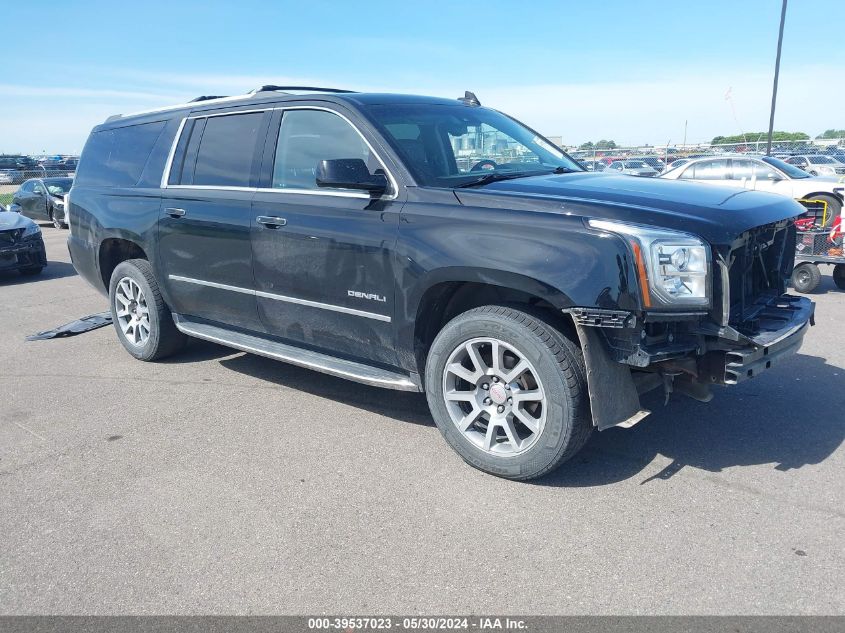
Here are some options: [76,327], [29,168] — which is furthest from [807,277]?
[29,168]

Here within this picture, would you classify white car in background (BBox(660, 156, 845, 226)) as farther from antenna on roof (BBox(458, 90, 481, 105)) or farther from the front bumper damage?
the front bumper damage

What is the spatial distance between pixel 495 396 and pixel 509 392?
9 cm

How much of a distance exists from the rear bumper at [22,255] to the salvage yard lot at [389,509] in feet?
23.5

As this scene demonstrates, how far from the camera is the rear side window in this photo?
5.83 meters

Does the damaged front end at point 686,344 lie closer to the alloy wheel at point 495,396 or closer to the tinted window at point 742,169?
the alloy wheel at point 495,396

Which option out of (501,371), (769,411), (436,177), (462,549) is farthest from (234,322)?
(769,411)

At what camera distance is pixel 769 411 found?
4621 mm

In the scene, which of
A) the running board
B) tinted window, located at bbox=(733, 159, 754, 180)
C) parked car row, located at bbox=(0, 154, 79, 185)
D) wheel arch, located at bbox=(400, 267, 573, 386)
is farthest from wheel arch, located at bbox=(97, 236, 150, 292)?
parked car row, located at bbox=(0, 154, 79, 185)

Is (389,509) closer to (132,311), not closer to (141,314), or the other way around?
(141,314)

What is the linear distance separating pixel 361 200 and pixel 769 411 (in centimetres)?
292

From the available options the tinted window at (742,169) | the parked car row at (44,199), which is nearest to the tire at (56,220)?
the parked car row at (44,199)

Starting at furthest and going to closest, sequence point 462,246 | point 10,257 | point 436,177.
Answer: point 10,257 → point 436,177 → point 462,246

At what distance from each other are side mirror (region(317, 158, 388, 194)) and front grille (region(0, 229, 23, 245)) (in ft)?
30.3

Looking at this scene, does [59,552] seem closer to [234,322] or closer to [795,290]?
[234,322]
